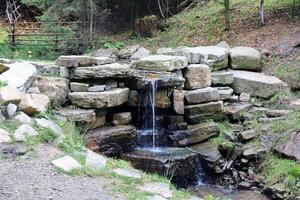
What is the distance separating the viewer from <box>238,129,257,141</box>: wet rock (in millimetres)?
8625

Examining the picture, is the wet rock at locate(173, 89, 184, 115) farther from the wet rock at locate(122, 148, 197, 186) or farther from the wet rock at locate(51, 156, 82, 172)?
the wet rock at locate(51, 156, 82, 172)

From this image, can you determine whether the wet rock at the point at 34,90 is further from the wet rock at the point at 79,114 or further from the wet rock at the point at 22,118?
the wet rock at the point at 22,118

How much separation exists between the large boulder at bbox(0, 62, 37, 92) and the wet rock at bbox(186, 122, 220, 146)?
3.09 metres

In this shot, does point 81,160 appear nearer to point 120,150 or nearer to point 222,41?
point 120,150

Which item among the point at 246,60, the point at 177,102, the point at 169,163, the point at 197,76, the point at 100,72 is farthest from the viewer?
the point at 246,60

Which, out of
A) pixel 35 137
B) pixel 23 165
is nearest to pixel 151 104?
pixel 35 137

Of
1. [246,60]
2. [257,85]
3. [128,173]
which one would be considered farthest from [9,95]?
[246,60]

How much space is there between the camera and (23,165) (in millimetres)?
5559

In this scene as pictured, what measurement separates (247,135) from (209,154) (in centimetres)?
87

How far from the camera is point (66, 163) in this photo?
18.7 ft

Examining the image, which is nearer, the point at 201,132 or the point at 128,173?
the point at 128,173

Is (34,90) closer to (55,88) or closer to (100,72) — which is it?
(55,88)

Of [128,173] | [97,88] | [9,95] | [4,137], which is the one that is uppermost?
[9,95]

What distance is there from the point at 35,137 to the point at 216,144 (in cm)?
368
